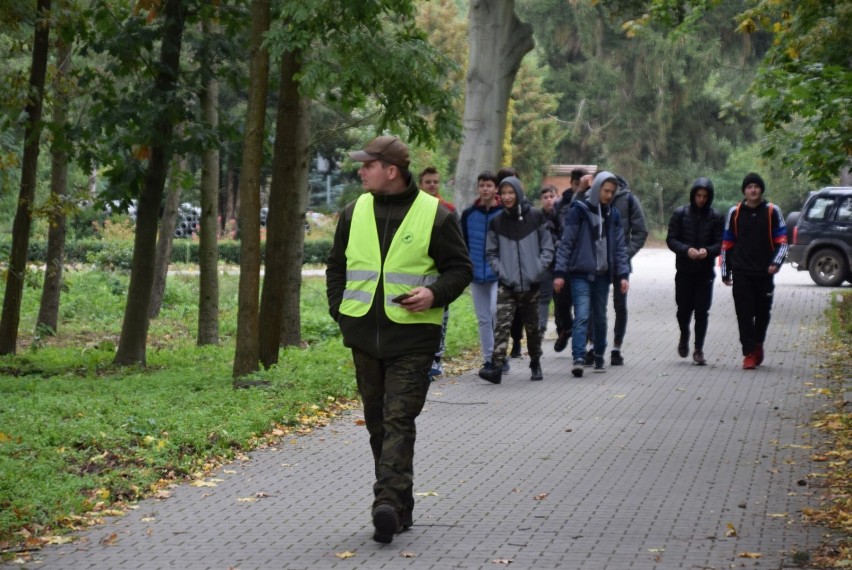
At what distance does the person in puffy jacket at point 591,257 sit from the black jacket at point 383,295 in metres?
7.07

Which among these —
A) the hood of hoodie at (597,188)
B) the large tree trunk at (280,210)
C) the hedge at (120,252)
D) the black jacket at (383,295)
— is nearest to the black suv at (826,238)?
the hedge at (120,252)

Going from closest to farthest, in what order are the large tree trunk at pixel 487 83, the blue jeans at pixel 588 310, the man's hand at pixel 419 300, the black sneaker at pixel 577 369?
the man's hand at pixel 419 300, the black sneaker at pixel 577 369, the blue jeans at pixel 588 310, the large tree trunk at pixel 487 83

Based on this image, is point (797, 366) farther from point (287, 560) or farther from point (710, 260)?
point (287, 560)

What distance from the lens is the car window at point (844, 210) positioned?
3039cm

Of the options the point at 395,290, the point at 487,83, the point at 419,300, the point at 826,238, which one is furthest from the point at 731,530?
the point at 826,238

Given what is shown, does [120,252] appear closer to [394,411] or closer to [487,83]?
[487,83]

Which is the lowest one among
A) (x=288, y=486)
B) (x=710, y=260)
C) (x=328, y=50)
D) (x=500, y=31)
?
(x=288, y=486)

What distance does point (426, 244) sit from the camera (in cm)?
711

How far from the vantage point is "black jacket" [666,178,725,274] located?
48.3 ft

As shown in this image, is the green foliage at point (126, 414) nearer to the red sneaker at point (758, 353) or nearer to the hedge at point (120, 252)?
the red sneaker at point (758, 353)

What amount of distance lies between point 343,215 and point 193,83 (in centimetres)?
975

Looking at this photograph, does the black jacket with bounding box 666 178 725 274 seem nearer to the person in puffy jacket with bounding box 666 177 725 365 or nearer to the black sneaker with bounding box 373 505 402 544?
the person in puffy jacket with bounding box 666 177 725 365

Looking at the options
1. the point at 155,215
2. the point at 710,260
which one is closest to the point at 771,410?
the point at 710,260

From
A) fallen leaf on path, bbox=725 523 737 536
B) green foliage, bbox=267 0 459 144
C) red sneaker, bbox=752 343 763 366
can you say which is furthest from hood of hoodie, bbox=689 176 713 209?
fallen leaf on path, bbox=725 523 737 536
